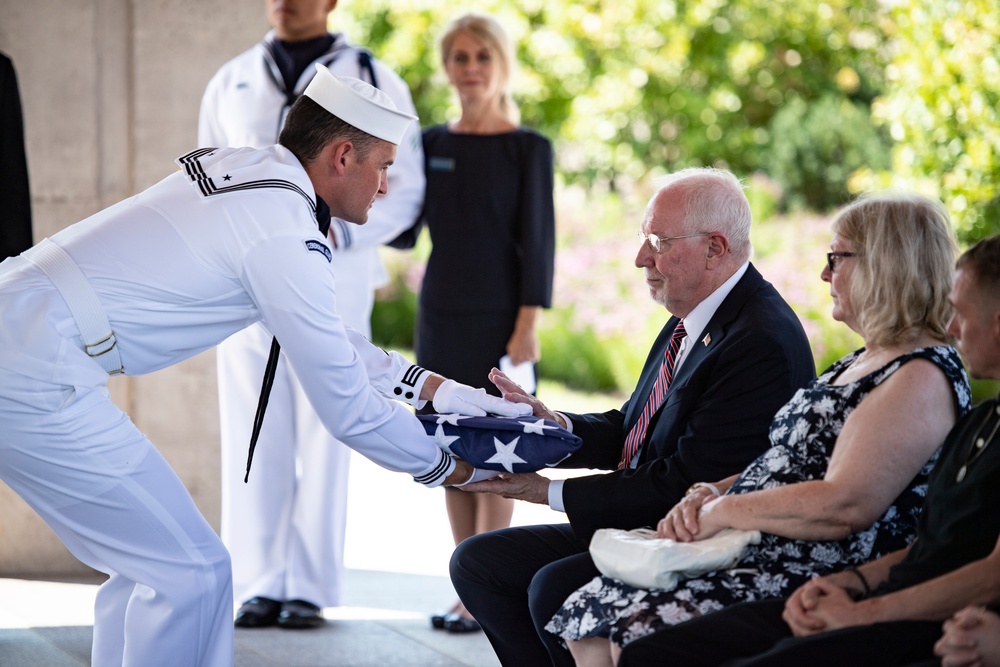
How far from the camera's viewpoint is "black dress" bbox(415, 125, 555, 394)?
186 inches

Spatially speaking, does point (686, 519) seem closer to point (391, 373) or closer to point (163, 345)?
point (391, 373)

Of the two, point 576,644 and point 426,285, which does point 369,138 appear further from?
point 426,285

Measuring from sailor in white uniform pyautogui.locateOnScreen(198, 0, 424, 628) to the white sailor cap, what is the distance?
1.42 meters

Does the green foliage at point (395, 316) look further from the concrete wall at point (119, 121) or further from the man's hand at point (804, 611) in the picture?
the man's hand at point (804, 611)

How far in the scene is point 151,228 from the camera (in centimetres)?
287

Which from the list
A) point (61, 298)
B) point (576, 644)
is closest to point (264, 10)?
point (61, 298)

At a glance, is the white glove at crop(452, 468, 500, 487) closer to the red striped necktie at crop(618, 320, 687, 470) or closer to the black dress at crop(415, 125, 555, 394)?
the red striped necktie at crop(618, 320, 687, 470)

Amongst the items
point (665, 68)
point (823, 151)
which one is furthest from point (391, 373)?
point (665, 68)

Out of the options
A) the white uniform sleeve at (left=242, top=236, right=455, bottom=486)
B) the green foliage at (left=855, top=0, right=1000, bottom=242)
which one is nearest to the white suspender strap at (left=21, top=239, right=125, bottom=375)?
the white uniform sleeve at (left=242, top=236, right=455, bottom=486)

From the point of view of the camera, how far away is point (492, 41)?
4.84 m

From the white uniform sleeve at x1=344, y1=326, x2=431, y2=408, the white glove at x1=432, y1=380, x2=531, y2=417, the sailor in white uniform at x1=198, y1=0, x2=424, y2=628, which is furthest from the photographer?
the sailor in white uniform at x1=198, y1=0, x2=424, y2=628

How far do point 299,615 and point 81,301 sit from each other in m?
2.05

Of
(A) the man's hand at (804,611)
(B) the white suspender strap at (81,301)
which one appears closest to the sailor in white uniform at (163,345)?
(B) the white suspender strap at (81,301)

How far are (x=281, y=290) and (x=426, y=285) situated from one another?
2055 mm
